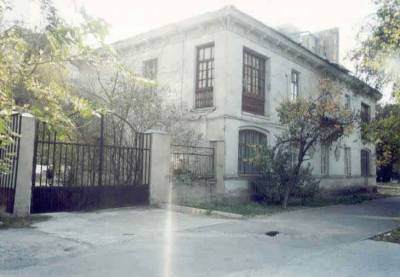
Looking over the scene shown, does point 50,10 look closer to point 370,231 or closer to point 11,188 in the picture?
point 11,188

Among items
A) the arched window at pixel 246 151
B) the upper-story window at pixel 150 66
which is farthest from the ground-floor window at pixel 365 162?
the upper-story window at pixel 150 66

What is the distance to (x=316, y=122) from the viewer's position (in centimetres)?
1290

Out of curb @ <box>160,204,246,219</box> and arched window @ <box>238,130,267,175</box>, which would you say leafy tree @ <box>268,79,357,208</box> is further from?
curb @ <box>160,204,246,219</box>

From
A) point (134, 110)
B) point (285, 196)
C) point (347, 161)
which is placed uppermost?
point (134, 110)

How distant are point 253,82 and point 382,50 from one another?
6045 millimetres

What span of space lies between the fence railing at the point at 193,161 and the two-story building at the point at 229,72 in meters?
0.65

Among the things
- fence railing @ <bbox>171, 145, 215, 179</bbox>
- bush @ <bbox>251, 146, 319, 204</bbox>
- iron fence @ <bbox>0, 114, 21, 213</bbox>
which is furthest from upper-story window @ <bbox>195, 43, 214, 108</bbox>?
iron fence @ <bbox>0, 114, 21, 213</bbox>

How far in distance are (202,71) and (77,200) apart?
787cm

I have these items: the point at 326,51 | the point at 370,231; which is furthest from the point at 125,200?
the point at 326,51

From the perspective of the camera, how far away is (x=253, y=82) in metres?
16.2

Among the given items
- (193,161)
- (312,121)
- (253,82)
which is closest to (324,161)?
(253,82)

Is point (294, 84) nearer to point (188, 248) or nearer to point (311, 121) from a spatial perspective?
point (311, 121)

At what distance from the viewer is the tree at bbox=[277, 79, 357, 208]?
42.1 feet

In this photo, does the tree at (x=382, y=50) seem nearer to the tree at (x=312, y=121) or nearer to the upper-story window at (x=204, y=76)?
the tree at (x=312, y=121)
